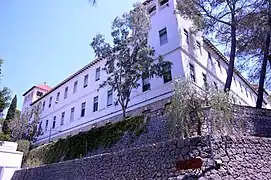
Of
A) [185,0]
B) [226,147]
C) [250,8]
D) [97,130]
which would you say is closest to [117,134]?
[97,130]

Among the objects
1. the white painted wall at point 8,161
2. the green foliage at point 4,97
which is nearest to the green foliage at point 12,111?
the white painted wall at point 8,161

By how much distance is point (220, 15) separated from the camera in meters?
17.0

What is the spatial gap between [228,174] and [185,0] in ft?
44.8

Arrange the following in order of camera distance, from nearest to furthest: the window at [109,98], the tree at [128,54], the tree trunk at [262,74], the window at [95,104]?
the tree trunk at [262,74]
the tree at [128,54]
the window at [109,98]
the window at [95,104]

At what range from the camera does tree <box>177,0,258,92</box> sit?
16328 millimetres

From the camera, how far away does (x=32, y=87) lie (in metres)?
42.7

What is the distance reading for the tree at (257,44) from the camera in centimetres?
1555

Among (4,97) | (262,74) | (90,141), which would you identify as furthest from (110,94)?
(262,74)

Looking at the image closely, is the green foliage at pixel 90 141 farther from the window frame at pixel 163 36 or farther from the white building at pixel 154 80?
the window frame at pixel 163 36

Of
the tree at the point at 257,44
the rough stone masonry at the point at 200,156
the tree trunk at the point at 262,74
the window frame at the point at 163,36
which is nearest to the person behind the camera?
the rough stone masonry at the point at 200,156

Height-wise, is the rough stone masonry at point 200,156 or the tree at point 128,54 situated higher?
the tree at point 128,54

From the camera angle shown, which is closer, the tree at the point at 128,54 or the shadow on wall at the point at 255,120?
the shadow on wall at the point at 255,120

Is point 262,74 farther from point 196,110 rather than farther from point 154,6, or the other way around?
point 154,6

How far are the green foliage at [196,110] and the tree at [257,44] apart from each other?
7257mm
